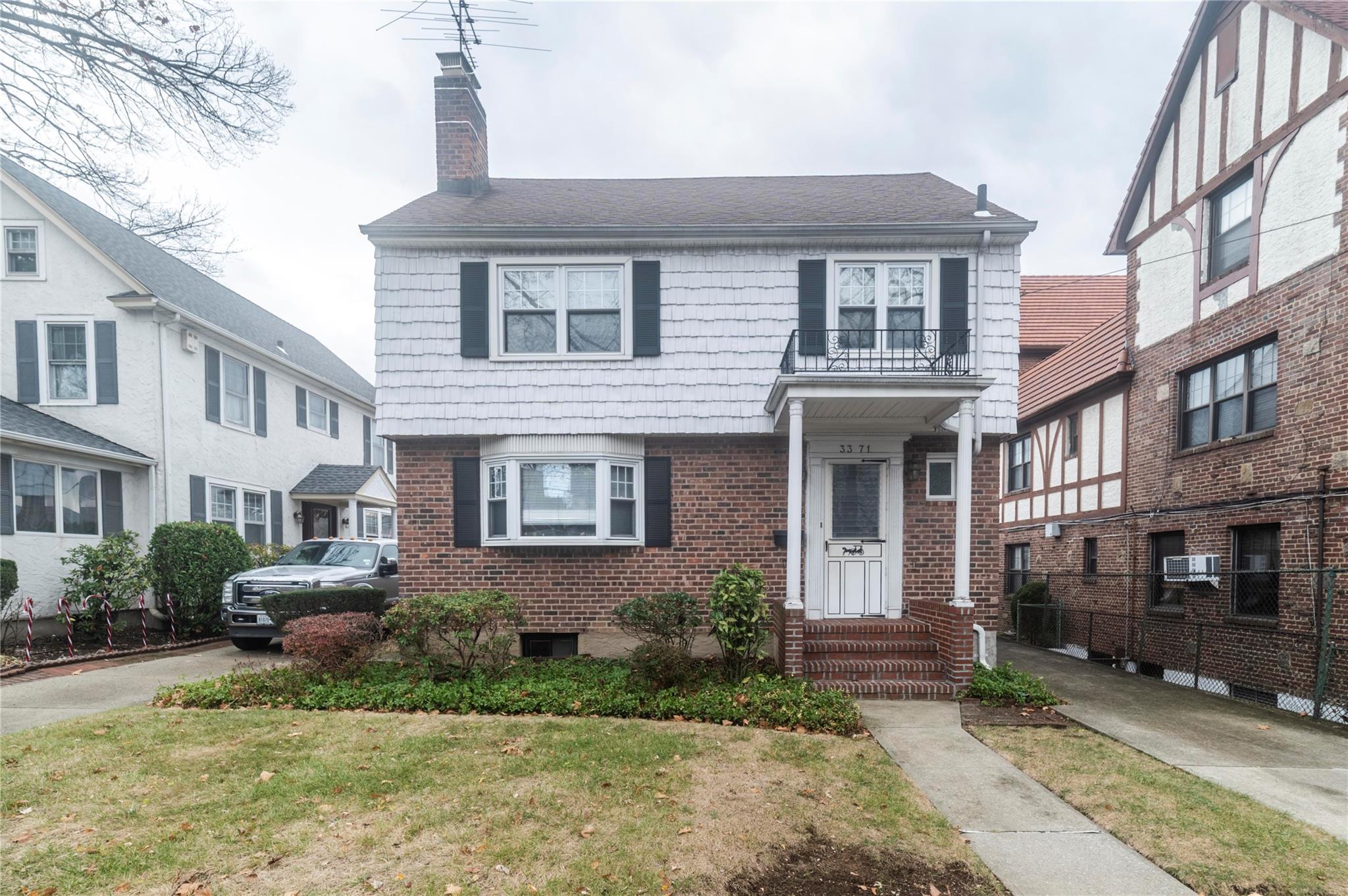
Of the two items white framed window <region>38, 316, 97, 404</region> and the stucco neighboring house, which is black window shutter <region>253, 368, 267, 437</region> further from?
white framed window <region>38, 316, 97, 404</region>

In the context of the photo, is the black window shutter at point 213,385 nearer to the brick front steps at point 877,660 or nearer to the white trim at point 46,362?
the white trim at point 46,362

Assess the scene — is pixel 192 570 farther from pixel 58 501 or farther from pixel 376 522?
pixel 376 522

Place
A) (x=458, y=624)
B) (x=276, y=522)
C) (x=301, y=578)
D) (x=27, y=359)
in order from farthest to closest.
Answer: (x=276, y=522), (x=27, y=359), (x=301, y=578), (x=458, y=624)

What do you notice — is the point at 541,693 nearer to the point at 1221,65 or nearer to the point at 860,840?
the point at 860,840

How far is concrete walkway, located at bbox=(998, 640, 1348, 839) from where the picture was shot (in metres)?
4.92

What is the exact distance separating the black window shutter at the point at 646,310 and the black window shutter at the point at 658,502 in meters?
1.53

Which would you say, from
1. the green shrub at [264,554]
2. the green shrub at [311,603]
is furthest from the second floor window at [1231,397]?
the green shrub at [264,554]

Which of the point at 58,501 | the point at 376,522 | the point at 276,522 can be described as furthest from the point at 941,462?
the point at 376,522

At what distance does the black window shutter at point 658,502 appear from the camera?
896cm

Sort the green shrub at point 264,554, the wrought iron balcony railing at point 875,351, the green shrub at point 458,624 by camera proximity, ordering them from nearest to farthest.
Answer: the green shrub at point 458,624 < the wrought iron balcony railing at point 875,351 < the green shrub at point 264,554

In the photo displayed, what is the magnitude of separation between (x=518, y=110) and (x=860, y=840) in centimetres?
1314

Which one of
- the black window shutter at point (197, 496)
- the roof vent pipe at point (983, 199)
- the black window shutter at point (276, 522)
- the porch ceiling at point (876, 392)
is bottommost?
the black window shutter at point (276, 522)

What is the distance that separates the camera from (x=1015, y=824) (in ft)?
14.1

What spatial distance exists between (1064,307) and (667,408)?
1535 centimetres
